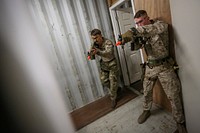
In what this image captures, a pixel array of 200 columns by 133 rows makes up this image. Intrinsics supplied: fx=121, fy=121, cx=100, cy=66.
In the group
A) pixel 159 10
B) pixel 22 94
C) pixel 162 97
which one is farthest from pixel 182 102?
pixel 22 94

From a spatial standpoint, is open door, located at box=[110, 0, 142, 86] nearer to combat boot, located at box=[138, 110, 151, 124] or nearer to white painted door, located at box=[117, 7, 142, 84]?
white painted door, located at box=[117, 7, 142, 84]

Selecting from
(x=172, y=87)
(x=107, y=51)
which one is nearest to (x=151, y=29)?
(x=172, y=87)

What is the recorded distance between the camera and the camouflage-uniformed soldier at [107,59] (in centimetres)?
205

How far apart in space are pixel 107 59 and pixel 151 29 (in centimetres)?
111

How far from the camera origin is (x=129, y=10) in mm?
2633

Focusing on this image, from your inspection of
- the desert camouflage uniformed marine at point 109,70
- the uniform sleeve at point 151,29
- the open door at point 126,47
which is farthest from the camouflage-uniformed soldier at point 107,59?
the uniform sleeve at point 151,29

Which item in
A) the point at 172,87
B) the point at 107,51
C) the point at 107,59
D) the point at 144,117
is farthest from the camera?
the point at 107,59

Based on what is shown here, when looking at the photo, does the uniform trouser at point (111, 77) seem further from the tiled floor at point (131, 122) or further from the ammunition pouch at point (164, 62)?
the ammunition pouch at point (164, 62)

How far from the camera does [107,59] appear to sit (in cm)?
221

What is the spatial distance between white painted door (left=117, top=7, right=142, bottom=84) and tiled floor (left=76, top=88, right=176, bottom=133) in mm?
833

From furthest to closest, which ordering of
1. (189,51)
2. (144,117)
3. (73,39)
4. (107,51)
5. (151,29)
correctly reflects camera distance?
(73,39) → (107,51) → (144,117) → (151,29) → (189,51)

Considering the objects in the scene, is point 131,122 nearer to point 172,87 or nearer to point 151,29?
point 172,87

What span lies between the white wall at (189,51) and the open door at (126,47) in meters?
1.47

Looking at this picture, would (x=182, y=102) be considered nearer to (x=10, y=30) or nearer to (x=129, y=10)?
(x=10, y=30)
